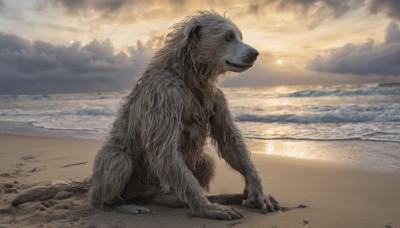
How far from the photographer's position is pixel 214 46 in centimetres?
298

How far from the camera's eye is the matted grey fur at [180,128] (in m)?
2.88

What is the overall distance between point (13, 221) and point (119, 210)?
36.5 inches

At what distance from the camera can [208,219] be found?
2.82 m

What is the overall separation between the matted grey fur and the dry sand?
0.58 ft

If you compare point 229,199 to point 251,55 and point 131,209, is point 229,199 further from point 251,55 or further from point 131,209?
point 251,55

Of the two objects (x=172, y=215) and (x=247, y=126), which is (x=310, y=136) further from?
(x=172, y=215)

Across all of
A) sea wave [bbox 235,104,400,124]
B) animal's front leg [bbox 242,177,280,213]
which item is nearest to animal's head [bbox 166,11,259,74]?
animal's front leg [bbox 242,177,280,213]

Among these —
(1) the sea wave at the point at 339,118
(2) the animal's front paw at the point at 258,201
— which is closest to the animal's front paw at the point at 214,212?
(2) the animal's front paw at the point at 258,201

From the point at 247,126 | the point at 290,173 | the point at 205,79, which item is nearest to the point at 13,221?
the point at 205,79

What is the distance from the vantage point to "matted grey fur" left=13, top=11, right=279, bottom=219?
2877mm

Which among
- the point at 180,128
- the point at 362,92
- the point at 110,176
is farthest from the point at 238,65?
the point at 362,92

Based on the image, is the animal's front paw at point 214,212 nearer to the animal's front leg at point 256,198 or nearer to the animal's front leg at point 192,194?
the animal's front leg at point 192,194

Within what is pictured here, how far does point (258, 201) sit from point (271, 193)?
2.65 feet

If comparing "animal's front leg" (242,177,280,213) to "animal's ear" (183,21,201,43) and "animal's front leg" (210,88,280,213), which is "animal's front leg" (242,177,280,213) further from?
"animal's ear" (183,21,201,43)
